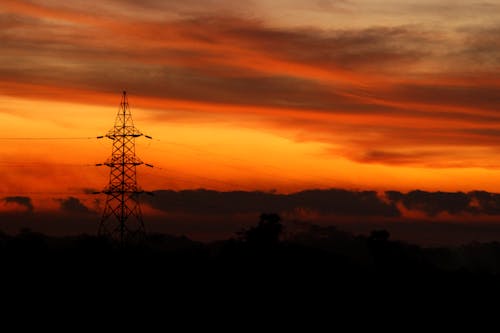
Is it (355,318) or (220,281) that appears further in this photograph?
(220,281)

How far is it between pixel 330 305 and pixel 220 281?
23778 mm

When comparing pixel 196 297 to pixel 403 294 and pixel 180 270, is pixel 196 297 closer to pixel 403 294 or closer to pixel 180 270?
pixel 180 270

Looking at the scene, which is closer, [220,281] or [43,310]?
[43,310]

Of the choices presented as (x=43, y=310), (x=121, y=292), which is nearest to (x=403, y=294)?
(x=121, y=292)

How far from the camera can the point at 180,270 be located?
18612 cm

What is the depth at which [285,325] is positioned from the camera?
145 metres

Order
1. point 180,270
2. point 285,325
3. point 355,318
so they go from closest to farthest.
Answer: point 285,325
point 355,318
point 180,270

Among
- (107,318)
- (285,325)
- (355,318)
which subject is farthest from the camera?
(355,318)

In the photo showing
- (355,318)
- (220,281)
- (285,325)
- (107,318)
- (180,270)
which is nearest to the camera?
(107,318)

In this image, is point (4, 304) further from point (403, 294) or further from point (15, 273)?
point (403, 294)

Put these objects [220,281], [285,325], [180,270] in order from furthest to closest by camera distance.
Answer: [180,270]
[220,281]
[285,325]

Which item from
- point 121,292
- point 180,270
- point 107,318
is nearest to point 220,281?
point 180,270

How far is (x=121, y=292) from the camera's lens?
5886 inches

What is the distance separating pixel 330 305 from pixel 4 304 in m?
60.3
